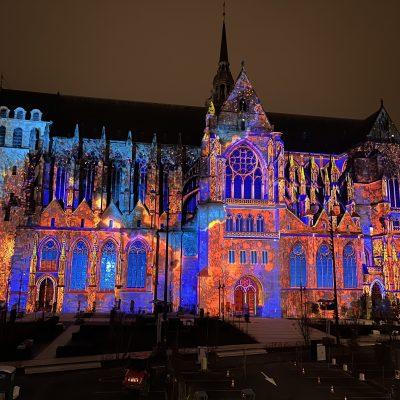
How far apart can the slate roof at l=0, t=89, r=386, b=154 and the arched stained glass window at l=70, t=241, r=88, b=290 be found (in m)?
16.2

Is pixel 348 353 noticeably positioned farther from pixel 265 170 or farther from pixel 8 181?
pixel 8 181

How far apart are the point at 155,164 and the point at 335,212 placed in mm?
22858

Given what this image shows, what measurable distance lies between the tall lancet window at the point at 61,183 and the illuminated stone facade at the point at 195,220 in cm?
17

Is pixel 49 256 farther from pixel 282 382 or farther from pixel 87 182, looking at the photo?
pixel 282 382

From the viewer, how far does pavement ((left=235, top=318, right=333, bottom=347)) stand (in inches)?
1566

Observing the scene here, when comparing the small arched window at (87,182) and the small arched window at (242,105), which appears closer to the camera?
the small arched window at (242,105)

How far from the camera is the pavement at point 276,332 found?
3978cm

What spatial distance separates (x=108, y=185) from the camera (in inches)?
2368

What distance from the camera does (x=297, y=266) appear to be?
54.8m

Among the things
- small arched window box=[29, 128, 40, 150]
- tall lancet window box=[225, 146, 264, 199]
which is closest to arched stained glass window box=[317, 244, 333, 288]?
tall lancet window box=[225, 146, 264, 199]

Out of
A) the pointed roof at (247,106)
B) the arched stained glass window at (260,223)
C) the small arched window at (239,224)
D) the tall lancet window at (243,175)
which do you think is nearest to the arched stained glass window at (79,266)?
the small arched window at (239,224)

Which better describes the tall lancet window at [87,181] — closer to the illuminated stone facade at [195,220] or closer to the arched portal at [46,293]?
the illuminated stone facade at [195,220]

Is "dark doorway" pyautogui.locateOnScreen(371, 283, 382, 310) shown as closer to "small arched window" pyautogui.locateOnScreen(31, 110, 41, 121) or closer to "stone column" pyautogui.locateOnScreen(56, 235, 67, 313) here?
"stone column" pyautogui.locateOnScreen(56, 235, 67, 313)

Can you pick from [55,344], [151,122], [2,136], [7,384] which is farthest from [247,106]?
[7,384]
